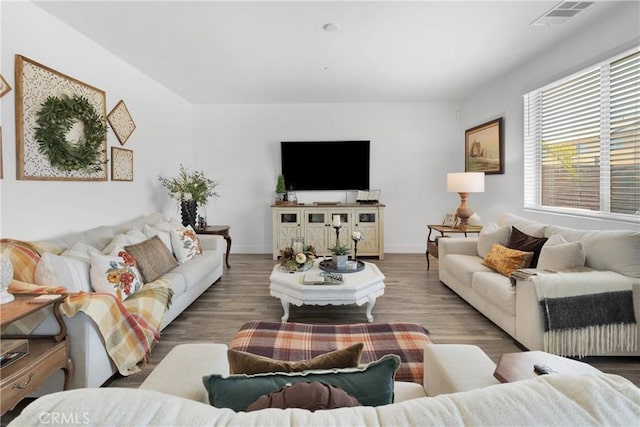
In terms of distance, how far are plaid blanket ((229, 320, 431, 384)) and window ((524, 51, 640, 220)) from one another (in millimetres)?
2258

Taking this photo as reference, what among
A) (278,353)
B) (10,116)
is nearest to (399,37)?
(278,353)

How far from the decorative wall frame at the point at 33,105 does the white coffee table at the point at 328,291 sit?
6.74ft

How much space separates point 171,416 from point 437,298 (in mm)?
3467

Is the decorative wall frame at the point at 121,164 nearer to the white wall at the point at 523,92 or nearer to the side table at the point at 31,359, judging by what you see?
the side table at the point at 31,359

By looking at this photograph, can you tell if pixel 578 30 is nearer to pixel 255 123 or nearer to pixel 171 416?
pixel 171 416

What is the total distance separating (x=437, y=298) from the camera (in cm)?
361

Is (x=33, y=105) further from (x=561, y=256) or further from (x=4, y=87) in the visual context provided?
(x=561, y=256)

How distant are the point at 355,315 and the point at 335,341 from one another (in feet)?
4.70

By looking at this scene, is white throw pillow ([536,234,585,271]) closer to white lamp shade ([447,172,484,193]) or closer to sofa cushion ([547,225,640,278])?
sofa cushion ([547,225,640,278])

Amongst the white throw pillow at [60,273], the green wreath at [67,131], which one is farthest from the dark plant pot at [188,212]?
the white throw pillow at [60,273]

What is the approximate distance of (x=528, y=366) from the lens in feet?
4.01

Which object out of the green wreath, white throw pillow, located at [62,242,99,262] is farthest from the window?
the green wreath

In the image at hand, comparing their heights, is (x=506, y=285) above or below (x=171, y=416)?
below

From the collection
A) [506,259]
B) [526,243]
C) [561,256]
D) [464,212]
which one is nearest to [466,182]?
[464,212]
